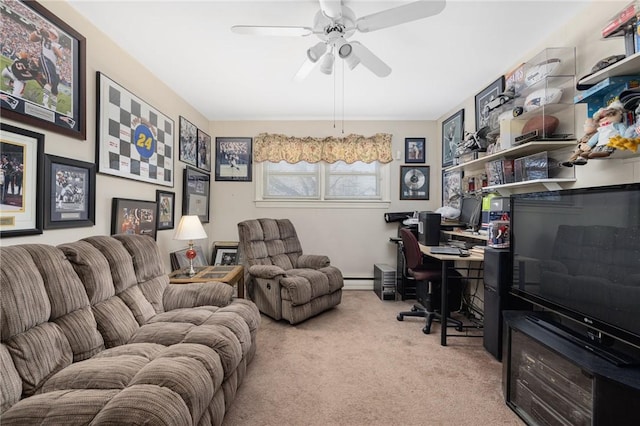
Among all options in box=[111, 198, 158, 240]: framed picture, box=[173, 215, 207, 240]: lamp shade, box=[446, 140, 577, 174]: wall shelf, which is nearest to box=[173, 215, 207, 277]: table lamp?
box=[173, 215, 207, 240]: lamp shade

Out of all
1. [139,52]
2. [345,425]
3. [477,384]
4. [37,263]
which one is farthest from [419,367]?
[139,52]

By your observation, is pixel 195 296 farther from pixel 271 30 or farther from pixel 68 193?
pixel 271 30

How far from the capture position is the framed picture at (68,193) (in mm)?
1676

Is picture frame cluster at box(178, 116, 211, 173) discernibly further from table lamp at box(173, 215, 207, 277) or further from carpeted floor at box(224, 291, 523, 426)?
A: carpeted floor at box(224, 291, 523, 426)

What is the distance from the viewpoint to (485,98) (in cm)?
300

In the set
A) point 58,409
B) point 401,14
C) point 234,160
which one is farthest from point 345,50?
point 234,160

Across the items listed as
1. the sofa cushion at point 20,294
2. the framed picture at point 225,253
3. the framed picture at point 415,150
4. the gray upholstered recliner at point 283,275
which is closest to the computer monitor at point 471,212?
the framed picture at point 415,150

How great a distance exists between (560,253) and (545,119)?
1.07 m

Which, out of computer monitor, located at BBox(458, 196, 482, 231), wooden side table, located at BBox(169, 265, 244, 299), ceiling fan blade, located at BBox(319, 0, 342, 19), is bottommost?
wooden side table, located at BBox(169, 265, 244, 299)

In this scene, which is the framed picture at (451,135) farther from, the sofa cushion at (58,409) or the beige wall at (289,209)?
the sofa cushion at (58,409)

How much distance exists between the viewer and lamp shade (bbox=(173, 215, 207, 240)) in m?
2.70

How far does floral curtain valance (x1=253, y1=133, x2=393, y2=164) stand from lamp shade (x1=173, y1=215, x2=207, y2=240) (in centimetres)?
166

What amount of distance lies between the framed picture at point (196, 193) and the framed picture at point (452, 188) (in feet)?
11.0

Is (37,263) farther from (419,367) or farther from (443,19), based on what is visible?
(443,19)
